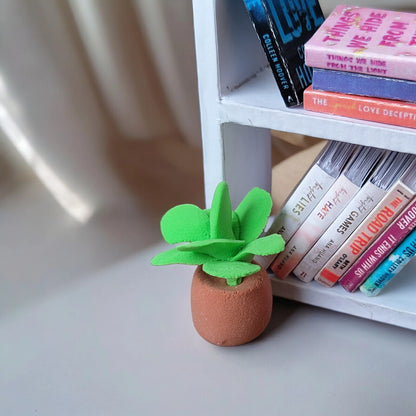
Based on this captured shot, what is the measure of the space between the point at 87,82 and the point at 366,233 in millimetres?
797

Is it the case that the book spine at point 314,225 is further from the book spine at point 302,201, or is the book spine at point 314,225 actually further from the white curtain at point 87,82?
Result: the white curtain at point 87,82

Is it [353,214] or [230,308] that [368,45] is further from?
[230,308]

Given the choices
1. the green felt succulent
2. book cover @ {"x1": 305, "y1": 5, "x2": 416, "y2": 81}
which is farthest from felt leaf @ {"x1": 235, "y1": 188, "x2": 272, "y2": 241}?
book cover @ {"x1": 305, "y1": 5, "x2": 416, "y2": 81}

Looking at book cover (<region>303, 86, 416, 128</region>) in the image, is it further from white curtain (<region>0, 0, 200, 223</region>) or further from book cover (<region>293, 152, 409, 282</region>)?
white curtain (<region>0, 0, 200, 223</region>)

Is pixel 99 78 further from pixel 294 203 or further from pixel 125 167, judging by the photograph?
pixel 294 203

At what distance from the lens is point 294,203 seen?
39.4 inches

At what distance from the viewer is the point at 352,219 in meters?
0.97

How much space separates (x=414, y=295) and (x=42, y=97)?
0.91 metres

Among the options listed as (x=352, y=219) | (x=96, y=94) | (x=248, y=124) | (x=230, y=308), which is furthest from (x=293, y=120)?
(x=96, y=94)

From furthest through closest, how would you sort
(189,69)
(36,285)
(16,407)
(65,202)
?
(189,69) < (65,202) < (36,285) < (16,407)

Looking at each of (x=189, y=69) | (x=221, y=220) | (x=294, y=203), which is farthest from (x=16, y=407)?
(x=189, y=69)

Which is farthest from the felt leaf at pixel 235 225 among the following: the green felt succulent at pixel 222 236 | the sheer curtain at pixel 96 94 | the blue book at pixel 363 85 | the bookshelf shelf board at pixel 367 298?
the sheer curtain at pixel 96 94

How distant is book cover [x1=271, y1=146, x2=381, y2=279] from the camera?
0.94 metres

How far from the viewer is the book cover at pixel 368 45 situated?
815 mm
